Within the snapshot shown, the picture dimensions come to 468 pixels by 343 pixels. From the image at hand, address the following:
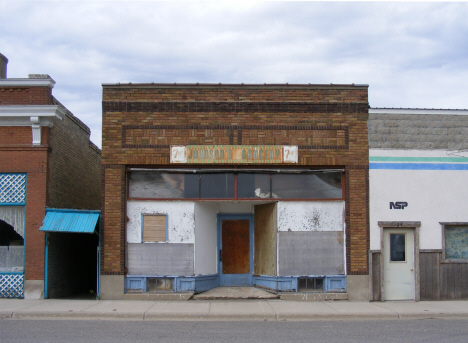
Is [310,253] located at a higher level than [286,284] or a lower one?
higher

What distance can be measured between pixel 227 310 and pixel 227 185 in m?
3.53

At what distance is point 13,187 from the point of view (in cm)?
1307

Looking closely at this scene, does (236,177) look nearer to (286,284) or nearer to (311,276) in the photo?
(286,284)

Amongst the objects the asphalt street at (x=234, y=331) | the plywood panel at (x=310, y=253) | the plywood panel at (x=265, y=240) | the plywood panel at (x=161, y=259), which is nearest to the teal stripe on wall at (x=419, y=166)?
the plywood panel at (x=310, y=253)

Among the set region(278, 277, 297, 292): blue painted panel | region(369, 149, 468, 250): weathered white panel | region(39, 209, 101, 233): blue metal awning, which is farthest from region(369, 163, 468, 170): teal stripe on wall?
region(39, 209, 101, 233): blue metal awning

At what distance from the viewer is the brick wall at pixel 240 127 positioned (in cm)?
1316

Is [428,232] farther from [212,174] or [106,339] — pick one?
[106,339]

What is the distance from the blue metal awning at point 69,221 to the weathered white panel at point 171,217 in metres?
0.98

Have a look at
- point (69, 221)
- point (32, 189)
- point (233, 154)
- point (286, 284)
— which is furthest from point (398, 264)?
point (32, 189)

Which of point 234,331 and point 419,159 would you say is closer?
point 234,331

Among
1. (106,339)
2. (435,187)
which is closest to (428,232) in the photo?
(435,187)

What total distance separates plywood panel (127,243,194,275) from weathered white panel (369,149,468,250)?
5.16 meters

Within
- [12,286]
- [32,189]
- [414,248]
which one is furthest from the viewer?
[414,248]

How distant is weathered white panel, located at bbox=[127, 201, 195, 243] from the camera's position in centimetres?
1316
